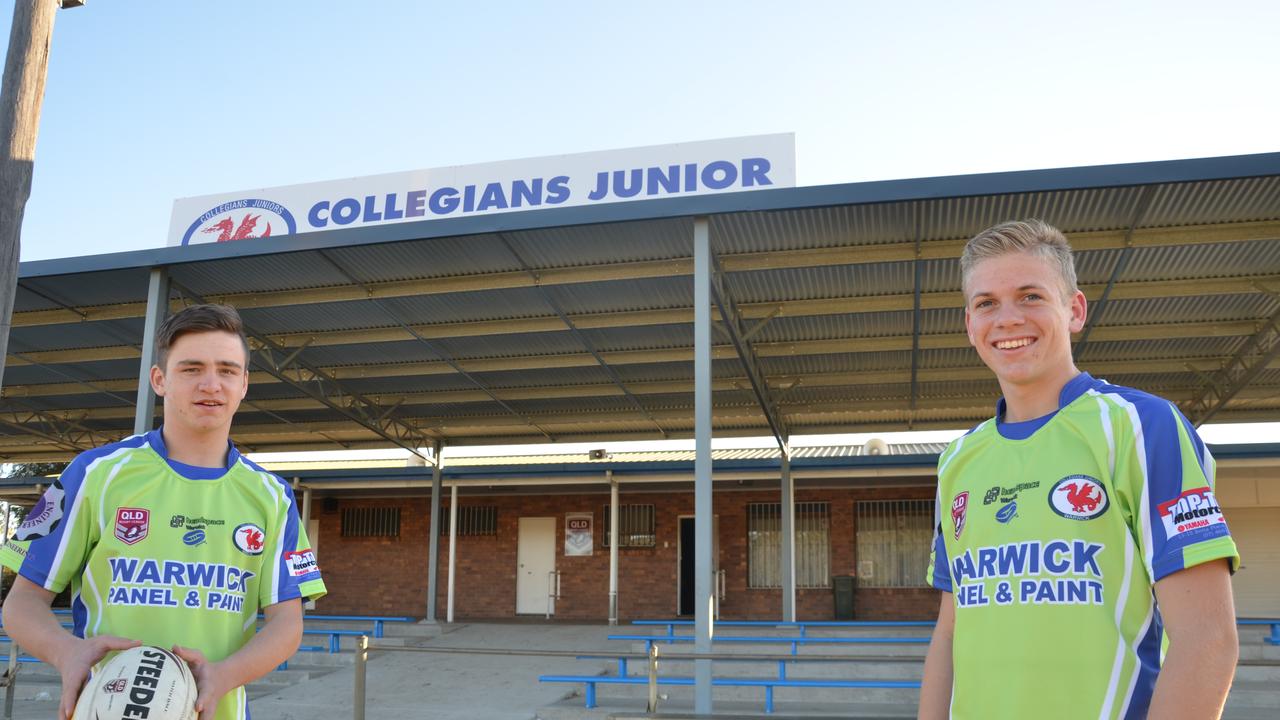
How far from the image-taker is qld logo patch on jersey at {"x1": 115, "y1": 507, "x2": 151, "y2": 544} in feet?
8.64

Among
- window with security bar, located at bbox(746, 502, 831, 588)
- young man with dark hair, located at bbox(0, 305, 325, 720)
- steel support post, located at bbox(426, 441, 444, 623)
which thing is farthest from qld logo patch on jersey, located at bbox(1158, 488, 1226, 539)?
steel support post, located at bbox(426, 441, 444, 623)

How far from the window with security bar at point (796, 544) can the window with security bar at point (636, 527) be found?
2217 mm

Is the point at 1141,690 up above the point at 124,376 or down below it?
below

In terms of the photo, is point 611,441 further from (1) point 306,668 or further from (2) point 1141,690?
(2) point 1141,690

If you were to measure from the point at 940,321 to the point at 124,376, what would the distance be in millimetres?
13948

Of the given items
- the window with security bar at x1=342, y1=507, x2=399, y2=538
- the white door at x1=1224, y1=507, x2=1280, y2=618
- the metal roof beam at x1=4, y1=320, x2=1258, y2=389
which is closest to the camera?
the metal roof beam at x1=4, y1=320, x2=1258, y2=389

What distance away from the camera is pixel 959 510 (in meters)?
2.40

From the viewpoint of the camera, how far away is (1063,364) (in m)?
2.24

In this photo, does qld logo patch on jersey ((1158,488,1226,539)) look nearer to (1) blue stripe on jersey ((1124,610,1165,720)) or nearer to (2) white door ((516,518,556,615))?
(1) blue stripe on jersey ((1124,610,1165,720))

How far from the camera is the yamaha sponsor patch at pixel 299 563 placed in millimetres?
2873

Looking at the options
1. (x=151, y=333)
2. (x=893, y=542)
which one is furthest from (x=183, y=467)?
(x=893, y=542)

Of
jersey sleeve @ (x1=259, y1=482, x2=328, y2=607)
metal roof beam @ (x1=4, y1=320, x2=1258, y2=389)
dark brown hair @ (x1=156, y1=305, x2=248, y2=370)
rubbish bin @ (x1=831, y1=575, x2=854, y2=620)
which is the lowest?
rubbish bin @ (x1=831, y1=575, x2=854, y2=620)

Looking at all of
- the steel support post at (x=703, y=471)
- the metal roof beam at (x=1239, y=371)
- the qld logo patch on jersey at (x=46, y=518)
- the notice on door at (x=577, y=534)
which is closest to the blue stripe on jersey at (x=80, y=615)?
the qld logo patch on jersey at (x=46, y=518)

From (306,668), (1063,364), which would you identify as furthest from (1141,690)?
(306,668)
